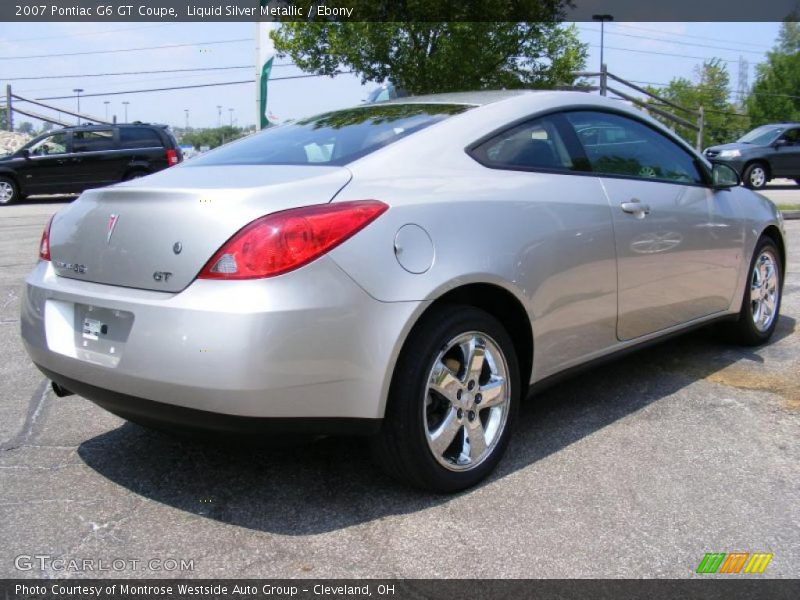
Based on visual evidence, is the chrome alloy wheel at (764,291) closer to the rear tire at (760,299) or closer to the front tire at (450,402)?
the rear tire at (760,299)

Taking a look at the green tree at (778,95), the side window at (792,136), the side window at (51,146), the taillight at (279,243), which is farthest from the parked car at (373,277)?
the green tree at (778,95)

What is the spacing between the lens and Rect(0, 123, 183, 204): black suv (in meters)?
18.4

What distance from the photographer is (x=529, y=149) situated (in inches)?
134

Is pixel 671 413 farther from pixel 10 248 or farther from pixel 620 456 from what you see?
pixel 10 248

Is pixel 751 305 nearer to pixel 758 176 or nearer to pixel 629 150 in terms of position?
pixel 629 150

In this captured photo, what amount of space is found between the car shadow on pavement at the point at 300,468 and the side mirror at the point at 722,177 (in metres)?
1.18

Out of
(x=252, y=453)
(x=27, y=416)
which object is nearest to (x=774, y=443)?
(x=252, y=453)

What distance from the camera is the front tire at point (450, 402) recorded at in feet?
8.93

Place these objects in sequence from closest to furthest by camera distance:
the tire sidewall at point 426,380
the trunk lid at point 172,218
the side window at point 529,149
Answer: the trunk lid at point 172,218 → the tire sidewall at point 426,380 → the side window at point 529,149

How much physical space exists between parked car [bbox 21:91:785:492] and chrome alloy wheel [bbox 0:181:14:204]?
55.9ft

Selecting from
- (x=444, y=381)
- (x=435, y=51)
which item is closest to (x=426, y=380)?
(x=444, y=381)

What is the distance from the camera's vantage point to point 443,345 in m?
2.81

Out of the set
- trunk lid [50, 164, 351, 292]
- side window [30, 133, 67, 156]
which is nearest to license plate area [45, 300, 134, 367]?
trunk lid [50, 164, 351, 292]

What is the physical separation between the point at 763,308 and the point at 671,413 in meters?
1.68
